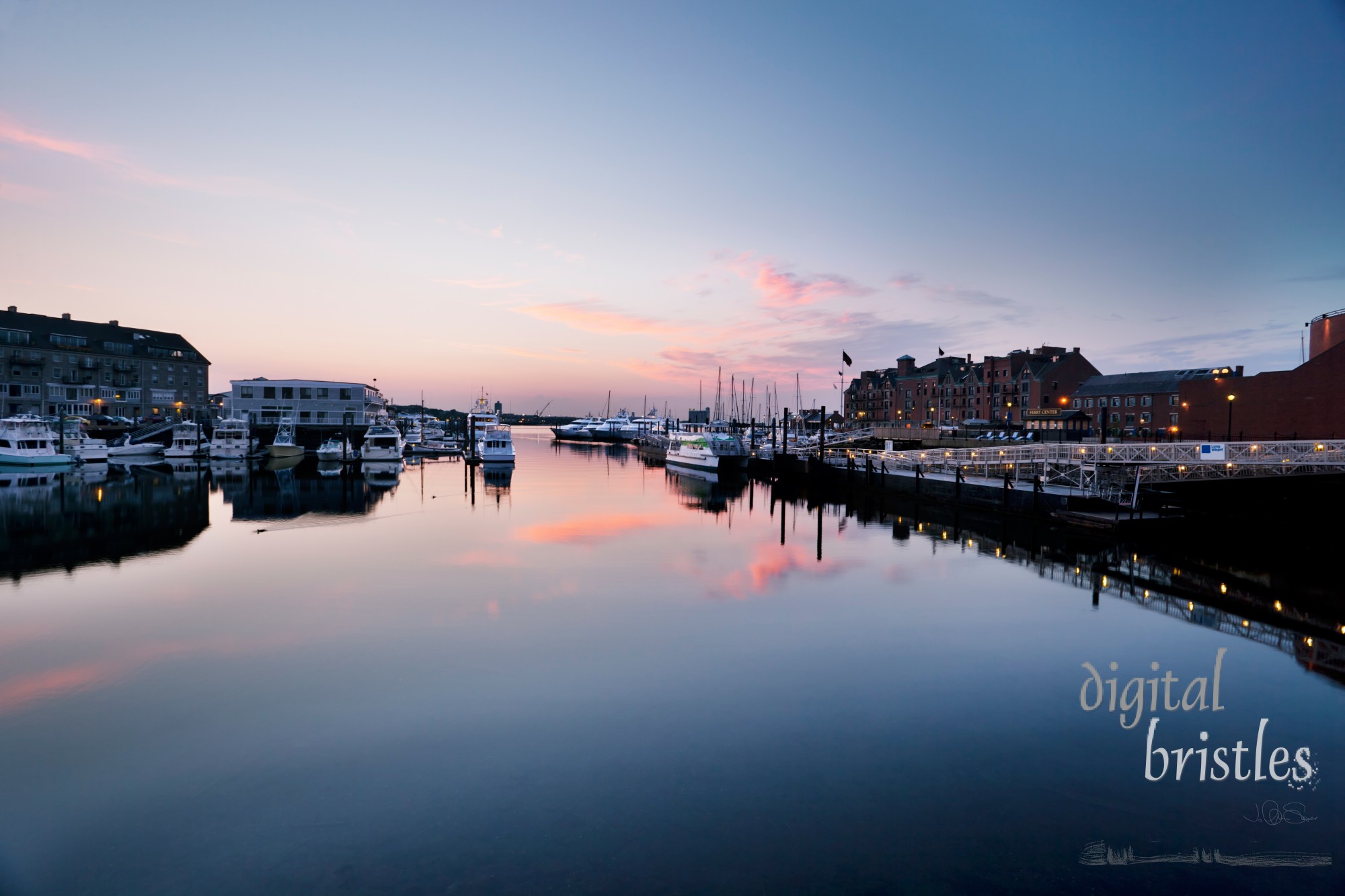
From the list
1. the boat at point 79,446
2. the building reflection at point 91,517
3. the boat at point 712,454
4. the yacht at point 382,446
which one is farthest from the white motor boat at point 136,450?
the boat at point 712,454

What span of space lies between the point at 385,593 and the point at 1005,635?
1802 centimetres

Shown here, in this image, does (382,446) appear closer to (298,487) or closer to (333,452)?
(333,452)

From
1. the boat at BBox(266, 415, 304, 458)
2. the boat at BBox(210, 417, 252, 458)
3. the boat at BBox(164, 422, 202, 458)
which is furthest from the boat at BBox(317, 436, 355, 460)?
the boat at BBox(164, 422, 202, 458)

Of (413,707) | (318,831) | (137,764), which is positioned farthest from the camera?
(413,707)

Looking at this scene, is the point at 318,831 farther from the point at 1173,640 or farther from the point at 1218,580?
the point at 1218,580

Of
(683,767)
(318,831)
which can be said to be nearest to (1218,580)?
(683,767)

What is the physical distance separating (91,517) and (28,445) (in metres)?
40.0

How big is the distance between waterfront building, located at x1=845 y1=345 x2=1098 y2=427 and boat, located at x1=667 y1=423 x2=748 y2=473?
32.4 m

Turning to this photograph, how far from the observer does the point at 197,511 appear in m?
36.7

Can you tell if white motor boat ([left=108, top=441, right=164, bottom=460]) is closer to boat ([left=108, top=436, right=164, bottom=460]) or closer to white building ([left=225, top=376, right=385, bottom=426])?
boat ([left=108, top=436, right=164, bottom=460])

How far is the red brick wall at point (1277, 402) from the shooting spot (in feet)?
149

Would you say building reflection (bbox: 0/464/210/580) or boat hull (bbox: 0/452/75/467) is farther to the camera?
boat hull (bbox: 0/452/75/467)

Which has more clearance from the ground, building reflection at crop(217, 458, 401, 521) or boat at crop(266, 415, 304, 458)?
boat at crop(266, 415, 304, 458)

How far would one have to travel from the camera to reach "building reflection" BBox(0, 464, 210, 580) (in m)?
24.6
